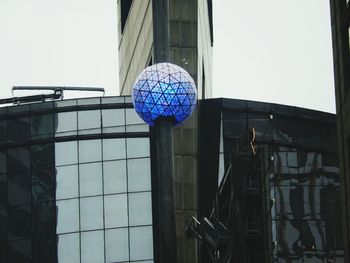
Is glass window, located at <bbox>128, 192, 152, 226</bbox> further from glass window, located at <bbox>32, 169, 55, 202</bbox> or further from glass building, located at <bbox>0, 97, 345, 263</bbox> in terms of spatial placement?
glass window, located at <bbox>32, 169, 55, 202</bbox>

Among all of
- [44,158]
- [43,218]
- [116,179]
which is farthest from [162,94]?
[44,158]

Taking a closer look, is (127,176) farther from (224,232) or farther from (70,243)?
(224,232)

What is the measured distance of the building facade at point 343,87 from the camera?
37375 mm

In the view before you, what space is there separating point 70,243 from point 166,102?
3419cm

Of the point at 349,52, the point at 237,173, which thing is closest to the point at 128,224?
the point at 349,52

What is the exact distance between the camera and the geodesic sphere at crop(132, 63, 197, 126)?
36.6 metres

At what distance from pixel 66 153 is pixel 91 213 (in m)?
3.50

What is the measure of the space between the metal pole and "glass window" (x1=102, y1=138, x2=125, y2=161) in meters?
33.8

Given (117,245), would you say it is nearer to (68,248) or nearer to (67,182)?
(68,248)

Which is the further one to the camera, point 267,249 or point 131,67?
point 131,67

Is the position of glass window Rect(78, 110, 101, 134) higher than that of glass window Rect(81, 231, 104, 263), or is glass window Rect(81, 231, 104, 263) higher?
glass window Rect(78, 110, 101, 134)

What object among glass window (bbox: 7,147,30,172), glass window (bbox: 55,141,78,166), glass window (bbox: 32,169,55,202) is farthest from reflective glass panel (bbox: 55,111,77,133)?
glass window (bbox: 32,169,55,202)

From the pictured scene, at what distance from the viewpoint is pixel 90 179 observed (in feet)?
230

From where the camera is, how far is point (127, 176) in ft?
228
